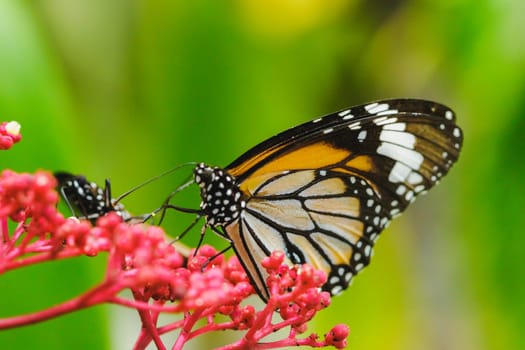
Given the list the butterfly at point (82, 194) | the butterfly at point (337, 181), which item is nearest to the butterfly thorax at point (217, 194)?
the butterfly at point (337, 181)

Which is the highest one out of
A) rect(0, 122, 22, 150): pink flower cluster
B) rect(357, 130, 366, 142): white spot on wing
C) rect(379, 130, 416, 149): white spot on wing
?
rect(0, 122, 22, 150): pink flower cluster

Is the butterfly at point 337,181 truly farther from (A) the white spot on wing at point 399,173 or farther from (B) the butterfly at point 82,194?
(B) the butterfly at point 82,194

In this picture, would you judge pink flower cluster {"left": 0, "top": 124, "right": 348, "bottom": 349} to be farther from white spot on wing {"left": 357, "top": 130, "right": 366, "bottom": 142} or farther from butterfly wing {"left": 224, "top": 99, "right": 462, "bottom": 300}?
white spot on wing {"left": 357, "top": 130, "right": 366, "bottom": 142}

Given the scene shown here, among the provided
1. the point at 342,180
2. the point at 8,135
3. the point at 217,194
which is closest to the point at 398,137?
the point at 342,180

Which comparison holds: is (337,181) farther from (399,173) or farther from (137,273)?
(137,273)

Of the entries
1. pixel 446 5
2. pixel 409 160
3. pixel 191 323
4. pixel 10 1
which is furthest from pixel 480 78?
pixel 191 323

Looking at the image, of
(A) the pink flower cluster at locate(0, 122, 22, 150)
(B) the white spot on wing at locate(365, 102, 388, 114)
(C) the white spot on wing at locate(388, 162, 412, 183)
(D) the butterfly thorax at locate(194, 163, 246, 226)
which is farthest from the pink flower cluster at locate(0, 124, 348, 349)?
(C) the white spot on wing at locate(388, 162, 412, 183)
